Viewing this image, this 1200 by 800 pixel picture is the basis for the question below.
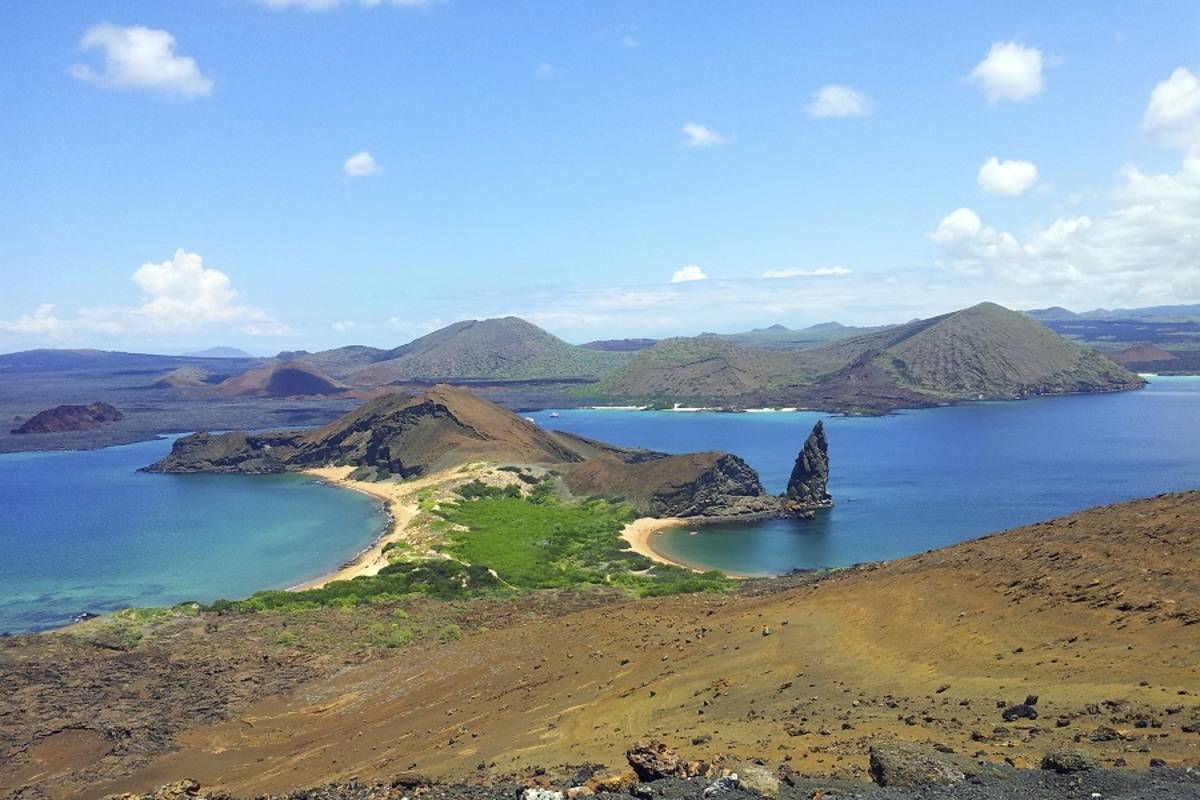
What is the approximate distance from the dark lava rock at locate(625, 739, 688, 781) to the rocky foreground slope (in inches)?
2535

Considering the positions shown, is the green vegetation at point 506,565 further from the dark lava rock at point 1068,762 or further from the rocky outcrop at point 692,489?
the dark lava rock at point 1068,762

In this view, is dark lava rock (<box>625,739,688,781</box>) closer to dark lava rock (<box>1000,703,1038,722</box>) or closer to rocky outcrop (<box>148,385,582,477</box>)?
dark lava rock (<box>1000,703,1038,722</box>)

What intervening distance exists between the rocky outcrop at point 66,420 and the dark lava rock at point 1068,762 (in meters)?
202

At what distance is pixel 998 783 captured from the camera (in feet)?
42.0

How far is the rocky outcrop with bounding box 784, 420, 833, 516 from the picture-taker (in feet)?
271

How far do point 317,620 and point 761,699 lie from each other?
26.8 meters

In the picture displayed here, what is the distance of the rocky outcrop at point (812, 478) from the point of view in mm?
82562

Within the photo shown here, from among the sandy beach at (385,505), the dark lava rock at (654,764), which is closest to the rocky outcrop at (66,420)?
the sandy beach at (385,505)

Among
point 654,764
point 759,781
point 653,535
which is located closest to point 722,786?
point 759,781

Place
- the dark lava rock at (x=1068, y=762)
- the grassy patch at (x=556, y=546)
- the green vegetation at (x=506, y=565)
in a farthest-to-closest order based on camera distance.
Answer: the grassy patch at (x=556, y=546), the green vegetation at (x=506, y=565), the dark lava rock at (x=1068, y=762)

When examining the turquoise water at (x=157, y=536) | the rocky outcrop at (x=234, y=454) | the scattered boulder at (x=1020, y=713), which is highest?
the scattered boulder at (x=1020, y=713)

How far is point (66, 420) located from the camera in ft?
589

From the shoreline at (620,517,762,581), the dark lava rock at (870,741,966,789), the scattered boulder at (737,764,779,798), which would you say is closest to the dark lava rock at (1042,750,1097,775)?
the dark lava rock at (870,741,966,789)

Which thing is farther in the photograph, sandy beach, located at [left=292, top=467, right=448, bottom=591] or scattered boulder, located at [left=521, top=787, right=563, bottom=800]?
sandy beach, located at [left=292, top=467, right=448, bottom=591]
